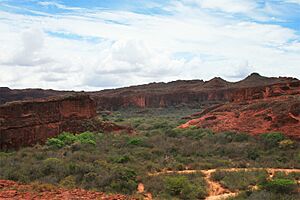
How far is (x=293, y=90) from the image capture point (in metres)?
34.7

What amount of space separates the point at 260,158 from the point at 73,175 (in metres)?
9.62

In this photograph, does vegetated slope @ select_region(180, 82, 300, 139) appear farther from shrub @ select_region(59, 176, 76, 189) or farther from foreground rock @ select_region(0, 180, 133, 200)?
foreground rock @ select_region(0, 180, 133, 200)

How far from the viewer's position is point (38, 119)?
22750mm

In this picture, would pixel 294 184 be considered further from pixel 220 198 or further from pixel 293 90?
pixel 293 90

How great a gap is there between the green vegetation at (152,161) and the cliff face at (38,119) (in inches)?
53.7

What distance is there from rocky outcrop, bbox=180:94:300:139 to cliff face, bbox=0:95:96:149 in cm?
1026

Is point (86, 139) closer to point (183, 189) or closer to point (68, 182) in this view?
point (68, 182)

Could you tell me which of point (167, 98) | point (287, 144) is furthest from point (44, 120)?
point (167, 98)

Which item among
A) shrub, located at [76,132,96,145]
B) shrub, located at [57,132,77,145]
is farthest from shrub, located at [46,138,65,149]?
shrub, located at [76,132,96,145]

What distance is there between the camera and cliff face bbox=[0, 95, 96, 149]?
20641 millimetres

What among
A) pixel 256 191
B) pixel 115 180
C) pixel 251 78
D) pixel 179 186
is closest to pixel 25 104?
pixel 115 180

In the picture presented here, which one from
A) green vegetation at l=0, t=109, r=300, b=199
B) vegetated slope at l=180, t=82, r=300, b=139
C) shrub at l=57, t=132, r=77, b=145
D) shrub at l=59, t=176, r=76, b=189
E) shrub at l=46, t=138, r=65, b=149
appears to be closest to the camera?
shrub at l=59, t=176, r=76, b=189

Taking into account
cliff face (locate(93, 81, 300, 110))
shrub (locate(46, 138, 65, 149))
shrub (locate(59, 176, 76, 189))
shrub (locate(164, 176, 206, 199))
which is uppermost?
cliff face (locate(93, 81, 300, 110))

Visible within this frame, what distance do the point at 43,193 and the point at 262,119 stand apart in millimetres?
20088
